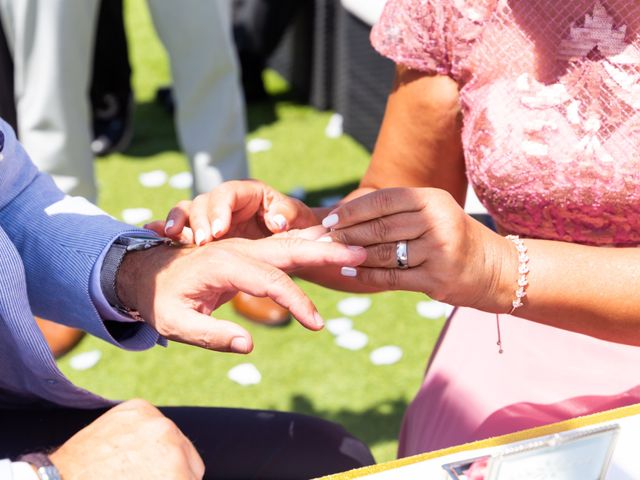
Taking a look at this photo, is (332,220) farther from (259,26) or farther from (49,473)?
(259,26)

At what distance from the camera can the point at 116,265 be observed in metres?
1.42

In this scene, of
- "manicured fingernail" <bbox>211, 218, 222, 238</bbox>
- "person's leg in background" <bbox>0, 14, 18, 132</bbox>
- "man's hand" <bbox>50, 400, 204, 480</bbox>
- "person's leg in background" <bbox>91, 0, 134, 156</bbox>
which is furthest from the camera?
"person's leg in background" <bbox>91, 0, 134, 156</bbox>

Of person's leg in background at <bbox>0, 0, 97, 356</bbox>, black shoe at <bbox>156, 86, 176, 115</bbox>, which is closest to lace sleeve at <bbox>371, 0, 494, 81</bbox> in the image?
person's leg in background at <bbox>0, 0, 97, 356</bbox>

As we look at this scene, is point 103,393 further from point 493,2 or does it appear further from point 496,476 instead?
point 496,476

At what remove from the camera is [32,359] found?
1.29 m

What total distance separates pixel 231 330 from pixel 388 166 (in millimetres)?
705

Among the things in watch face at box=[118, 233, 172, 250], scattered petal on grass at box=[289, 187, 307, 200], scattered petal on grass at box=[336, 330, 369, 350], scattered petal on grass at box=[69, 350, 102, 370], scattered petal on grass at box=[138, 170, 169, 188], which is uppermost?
watch face at box=[118, 233, 172, 250]

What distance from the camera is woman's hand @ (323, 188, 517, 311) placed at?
1.24m

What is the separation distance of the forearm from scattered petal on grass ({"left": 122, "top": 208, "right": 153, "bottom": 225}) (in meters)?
2.55

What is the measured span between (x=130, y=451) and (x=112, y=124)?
351 centimetres

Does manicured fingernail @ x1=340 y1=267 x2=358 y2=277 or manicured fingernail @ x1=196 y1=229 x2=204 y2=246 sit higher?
manicured fingernail @ x1=340 y1=267 x2=358 y2=277

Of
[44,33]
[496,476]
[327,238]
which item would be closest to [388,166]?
[327,238]

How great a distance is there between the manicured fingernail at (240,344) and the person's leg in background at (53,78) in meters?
1.96

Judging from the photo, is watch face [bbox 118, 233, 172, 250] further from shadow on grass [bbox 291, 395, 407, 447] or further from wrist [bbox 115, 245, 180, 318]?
shadow on grass [bbox 291, 395, 407, 447]
